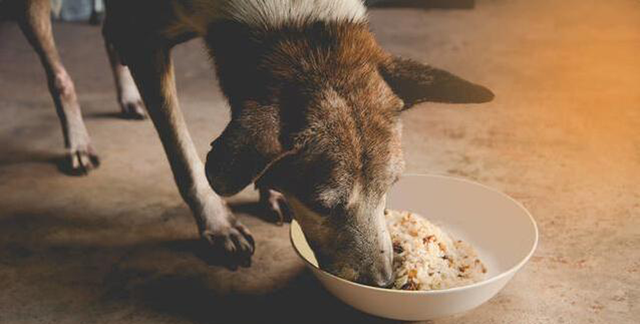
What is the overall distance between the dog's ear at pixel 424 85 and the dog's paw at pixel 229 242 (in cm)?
93

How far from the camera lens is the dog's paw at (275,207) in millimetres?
2818

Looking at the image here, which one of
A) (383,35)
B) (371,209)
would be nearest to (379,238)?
(371,209)

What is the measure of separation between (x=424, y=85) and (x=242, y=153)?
699 millimetres

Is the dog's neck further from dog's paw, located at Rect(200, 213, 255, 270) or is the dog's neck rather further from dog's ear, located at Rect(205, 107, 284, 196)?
dog's paw, located at Rect(200, 213, 255, 270)

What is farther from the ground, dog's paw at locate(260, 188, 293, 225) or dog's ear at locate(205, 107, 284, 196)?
dog's ear at locate(205, 107, 284, 196)

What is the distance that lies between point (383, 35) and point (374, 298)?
12.1ft

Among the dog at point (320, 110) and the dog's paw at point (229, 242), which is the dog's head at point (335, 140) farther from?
the dog's paw at point (229, 242)

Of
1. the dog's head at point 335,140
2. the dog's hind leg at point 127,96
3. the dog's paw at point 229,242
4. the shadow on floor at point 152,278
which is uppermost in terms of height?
the dog's head at point 335,140

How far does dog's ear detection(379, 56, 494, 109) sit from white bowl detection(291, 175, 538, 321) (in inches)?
22.4

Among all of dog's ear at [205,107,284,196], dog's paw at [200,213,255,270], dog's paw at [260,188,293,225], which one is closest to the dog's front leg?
dog's paw at [200,213,255,270]

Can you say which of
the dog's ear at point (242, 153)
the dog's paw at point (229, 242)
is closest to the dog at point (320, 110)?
the dog's ear at point (242, 153)

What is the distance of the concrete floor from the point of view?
231 cm

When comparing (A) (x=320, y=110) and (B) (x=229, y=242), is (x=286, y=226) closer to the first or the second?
(B) (x=229, y=242)

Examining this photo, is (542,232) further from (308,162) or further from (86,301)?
(86,301)
